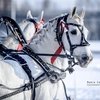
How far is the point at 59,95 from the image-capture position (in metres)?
5.57

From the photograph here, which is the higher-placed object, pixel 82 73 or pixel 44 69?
pixel 82 73

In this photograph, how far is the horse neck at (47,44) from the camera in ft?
18.5

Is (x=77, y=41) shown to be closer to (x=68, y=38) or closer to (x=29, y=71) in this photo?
(x=68, y=38)

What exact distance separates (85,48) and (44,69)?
50 centimetres

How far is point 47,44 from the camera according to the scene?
5672 mm

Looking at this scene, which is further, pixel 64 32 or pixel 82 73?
pixel 82 73

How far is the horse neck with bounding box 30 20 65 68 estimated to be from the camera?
18.5 ft

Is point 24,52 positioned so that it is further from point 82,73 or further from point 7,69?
point 82,73

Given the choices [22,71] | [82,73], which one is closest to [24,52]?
[22,71]

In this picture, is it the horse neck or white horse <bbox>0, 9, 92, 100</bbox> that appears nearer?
white horse <bbox>0, 9, 92, 100</bbox>

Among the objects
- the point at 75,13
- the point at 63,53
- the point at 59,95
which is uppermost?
the point at 75,13

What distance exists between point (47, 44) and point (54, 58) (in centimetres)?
17

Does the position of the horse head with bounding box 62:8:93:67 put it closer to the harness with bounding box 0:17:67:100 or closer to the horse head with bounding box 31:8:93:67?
the horse head with bounding box 31:8:93:67

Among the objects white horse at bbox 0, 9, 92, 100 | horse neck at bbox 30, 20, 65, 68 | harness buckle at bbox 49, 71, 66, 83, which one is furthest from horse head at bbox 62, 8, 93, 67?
harness buckle at bbox 49, 71, 66, 83
